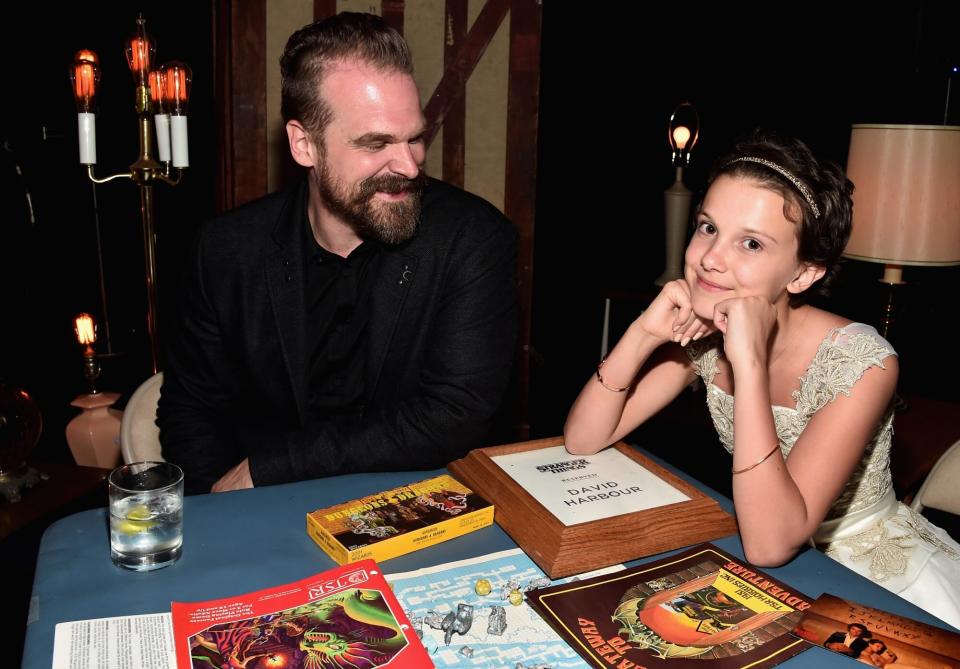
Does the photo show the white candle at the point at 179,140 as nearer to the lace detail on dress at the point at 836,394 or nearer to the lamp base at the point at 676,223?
the lace detail on dress at the point at 836,394

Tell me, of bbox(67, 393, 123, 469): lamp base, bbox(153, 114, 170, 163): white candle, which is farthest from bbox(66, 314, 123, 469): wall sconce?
bbox(153, 114, 170, 163): white candle

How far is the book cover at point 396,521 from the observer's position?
123 cm

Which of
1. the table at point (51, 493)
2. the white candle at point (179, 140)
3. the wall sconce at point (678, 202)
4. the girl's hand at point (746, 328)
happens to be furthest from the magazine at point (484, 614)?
the wall sconce at point (678, 202)

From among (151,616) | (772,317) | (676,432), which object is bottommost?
(676,432)

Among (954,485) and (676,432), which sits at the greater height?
(954,485)

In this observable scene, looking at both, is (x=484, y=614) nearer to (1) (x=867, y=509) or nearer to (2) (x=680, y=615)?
(2) (x=680, y=615)

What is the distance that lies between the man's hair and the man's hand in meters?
0.86

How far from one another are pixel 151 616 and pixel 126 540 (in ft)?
0.57

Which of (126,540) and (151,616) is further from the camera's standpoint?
(126,540)

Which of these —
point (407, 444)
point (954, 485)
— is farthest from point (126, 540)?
point (954, 485)

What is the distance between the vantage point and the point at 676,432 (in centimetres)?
445

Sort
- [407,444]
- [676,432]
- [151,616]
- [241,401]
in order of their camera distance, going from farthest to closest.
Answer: [676,432] < [241,401] < [407,444] < [151,616]

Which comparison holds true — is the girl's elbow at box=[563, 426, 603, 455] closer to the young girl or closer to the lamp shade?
the young girl

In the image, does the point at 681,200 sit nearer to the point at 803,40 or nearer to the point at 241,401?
the point at 803,40
